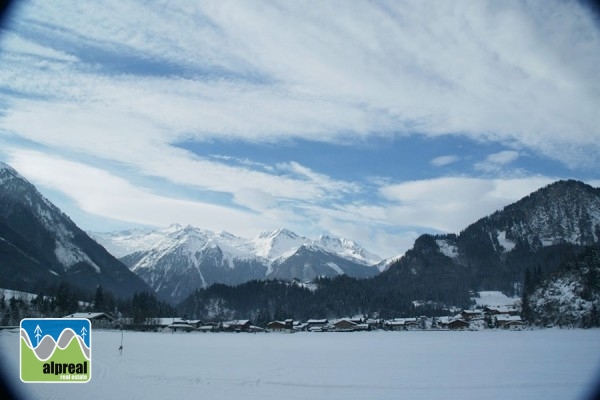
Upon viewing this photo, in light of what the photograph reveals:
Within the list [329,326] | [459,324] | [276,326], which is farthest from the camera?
[329,326]

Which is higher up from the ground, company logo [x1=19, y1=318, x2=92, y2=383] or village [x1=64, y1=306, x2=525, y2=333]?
company logo [x1=19, y1=318, x2=92, y2=383]

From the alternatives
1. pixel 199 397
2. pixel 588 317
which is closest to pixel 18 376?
pixel 199 397

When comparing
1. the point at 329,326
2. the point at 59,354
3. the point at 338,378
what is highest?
the point at 59,354

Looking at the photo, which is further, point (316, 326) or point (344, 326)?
point (316, 326)

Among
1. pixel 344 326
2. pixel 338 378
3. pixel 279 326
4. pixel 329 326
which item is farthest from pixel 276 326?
pixel 338 378

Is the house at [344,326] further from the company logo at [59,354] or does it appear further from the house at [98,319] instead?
the company logo at [59,354]

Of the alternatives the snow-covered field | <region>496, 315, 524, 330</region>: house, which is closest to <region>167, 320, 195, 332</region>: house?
<region>496, 315, 524, 330</region>: house

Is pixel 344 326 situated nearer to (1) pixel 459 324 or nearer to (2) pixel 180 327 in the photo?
(1) pixel 459 324

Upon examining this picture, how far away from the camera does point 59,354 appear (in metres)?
26.4

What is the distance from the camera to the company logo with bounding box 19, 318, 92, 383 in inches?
951

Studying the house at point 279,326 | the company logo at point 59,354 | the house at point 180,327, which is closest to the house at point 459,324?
the house at point 279,326

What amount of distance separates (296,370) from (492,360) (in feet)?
47.5

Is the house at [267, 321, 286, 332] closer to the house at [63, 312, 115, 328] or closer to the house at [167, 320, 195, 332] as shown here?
the house at [167, 320, 195, 332]

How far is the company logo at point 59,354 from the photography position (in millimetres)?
24156
